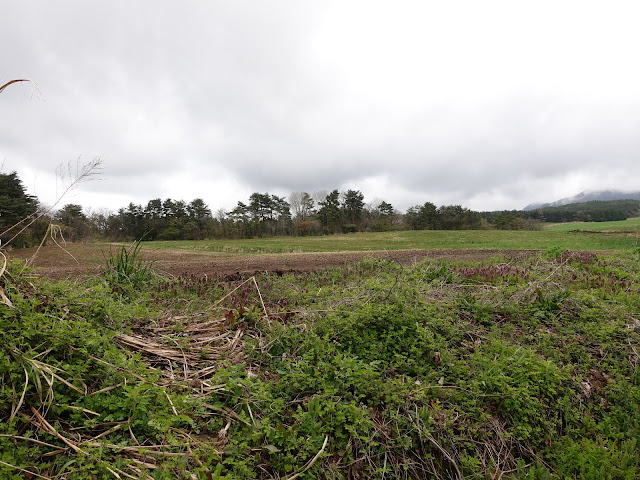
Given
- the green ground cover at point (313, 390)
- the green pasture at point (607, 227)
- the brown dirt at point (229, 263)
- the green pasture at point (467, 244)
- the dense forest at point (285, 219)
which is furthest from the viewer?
the dense forest at point (285, 219)

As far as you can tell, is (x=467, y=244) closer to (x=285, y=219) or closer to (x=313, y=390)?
(x=313, y=390)

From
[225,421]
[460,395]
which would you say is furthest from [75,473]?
[460,395]

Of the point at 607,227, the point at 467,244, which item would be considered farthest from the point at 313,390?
the point at 607,227

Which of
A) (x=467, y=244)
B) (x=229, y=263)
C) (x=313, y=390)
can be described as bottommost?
(x=467, y=244)

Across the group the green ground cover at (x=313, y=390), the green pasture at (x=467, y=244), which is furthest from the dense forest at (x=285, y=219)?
the green ground cover at (x=313, y=390)

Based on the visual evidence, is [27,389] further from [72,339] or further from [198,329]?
[198,329]

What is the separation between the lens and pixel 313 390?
262 centimetres

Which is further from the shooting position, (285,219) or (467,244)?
(285,219)

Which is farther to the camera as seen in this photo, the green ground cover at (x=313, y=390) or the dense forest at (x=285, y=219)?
the dense forest at (x=285, y=219)

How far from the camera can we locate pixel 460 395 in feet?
8.89

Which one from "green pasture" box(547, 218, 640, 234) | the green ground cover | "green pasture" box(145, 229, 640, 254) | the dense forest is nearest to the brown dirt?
the green ground cover

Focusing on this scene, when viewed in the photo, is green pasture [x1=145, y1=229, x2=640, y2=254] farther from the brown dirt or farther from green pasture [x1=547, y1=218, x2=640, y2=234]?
green pasture [x1=547, y1=218, x2=640, y2=234]

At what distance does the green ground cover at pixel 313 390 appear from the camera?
1914 millimetres

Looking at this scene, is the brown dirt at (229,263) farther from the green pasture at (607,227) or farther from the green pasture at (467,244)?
the green pasture at (607,227)
